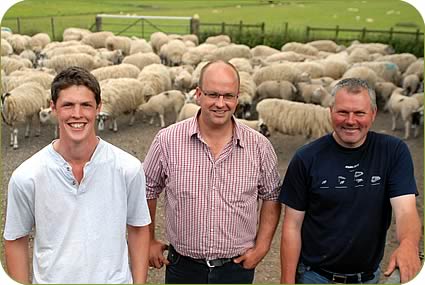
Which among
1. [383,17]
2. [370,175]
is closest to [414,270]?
[370,175]

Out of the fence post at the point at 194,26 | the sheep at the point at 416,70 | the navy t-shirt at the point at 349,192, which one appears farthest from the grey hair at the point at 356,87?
the fence post at the point at 194,26

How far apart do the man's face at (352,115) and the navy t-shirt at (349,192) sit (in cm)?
11

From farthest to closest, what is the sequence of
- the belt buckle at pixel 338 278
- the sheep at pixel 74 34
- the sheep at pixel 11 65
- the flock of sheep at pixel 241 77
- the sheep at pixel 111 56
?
the sheep at pixel 74 34 < the sheep at pixel 111 56 < the sheep at pixel 11 65 < the flock of sheep at pixel 241 77 < the belt buckle at pixel 338 278

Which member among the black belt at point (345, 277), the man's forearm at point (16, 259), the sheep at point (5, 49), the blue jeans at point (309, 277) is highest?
the man's forearm at point (16, 259)

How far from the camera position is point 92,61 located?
15680 mm

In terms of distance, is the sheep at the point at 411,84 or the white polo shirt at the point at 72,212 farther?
the sheep at the point at 411,84

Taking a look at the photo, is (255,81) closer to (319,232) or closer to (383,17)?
(319,232)

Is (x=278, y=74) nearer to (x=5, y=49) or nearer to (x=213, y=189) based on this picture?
(x=5, y=49)

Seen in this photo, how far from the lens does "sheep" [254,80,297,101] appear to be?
1282 cm

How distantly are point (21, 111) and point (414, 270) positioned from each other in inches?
370

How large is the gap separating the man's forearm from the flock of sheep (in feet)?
25.3

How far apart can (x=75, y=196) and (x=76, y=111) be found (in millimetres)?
356

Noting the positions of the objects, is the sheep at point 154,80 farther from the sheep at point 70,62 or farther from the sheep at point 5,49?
the sheep at point 5,49

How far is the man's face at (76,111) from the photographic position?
2293mm
